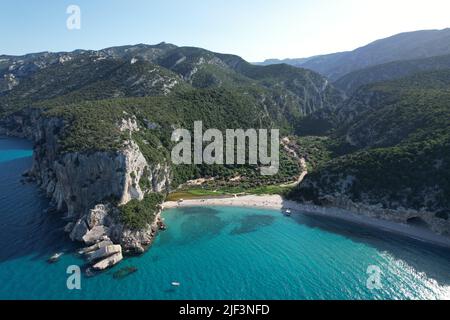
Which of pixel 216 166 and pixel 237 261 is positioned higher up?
pixel 216 166

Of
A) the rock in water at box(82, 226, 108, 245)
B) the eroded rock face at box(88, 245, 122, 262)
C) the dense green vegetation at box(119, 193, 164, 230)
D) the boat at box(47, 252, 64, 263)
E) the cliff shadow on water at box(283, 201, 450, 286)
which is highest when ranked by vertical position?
the dense green vegetation at box(119, 193, 164, 230)

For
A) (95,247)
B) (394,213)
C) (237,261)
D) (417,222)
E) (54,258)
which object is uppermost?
(394,213)

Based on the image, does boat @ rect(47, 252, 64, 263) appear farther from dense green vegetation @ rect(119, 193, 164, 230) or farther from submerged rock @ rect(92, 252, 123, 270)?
dense green vegetation @ rect(119, 193, 164, 230)

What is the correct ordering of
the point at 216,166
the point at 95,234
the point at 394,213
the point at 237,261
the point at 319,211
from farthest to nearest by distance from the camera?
1. the point at 216,166
2. the point at 319,211
3. the point at 394,213
4. the point at 95,234
5. the point at 237,261

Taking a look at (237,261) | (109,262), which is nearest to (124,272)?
(109,262)

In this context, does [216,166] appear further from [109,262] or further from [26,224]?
[109,262]

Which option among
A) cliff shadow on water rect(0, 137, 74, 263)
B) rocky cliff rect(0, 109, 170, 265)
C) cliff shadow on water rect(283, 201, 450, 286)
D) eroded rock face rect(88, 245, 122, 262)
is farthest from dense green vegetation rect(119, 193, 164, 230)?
cliff shadow on water rect(283, 201, 450, 286)
